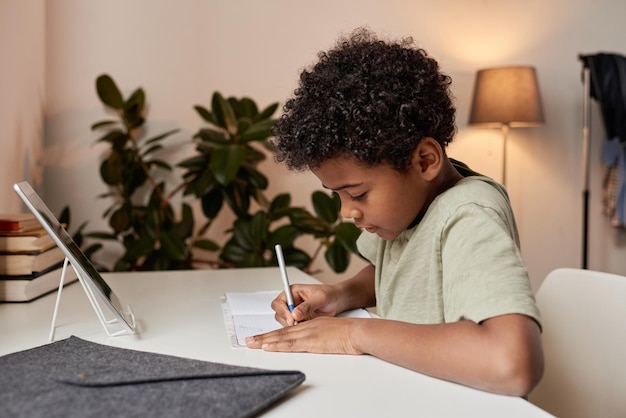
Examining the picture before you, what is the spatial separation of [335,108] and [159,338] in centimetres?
42

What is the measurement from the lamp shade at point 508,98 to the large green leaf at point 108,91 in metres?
1.59

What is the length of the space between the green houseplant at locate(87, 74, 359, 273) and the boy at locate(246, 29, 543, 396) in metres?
1.22

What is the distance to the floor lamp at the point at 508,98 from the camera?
310 centimetres

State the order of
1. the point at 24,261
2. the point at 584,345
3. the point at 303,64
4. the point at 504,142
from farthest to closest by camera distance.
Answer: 1. the point at 504,142
2. the point at 303,64
3. the point at 24,261
4. the point at 584,345

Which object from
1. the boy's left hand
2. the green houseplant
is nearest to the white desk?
the boy's left hand

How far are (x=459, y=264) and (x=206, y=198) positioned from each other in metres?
1.81

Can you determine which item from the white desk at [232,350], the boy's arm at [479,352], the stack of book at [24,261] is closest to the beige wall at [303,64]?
the stack of book at [24,261]

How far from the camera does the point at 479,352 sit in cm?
76

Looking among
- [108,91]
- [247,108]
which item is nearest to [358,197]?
[247,108]

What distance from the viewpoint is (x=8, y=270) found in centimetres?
129

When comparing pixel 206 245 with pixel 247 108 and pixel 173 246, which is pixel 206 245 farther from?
pixel 247 108

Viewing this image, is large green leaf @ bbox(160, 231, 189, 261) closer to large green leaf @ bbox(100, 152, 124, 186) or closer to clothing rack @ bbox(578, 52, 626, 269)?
large green leaf @ bbox(100, 152, 124, 186)

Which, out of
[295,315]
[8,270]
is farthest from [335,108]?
[8,270]

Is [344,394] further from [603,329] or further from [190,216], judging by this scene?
[190,216]
